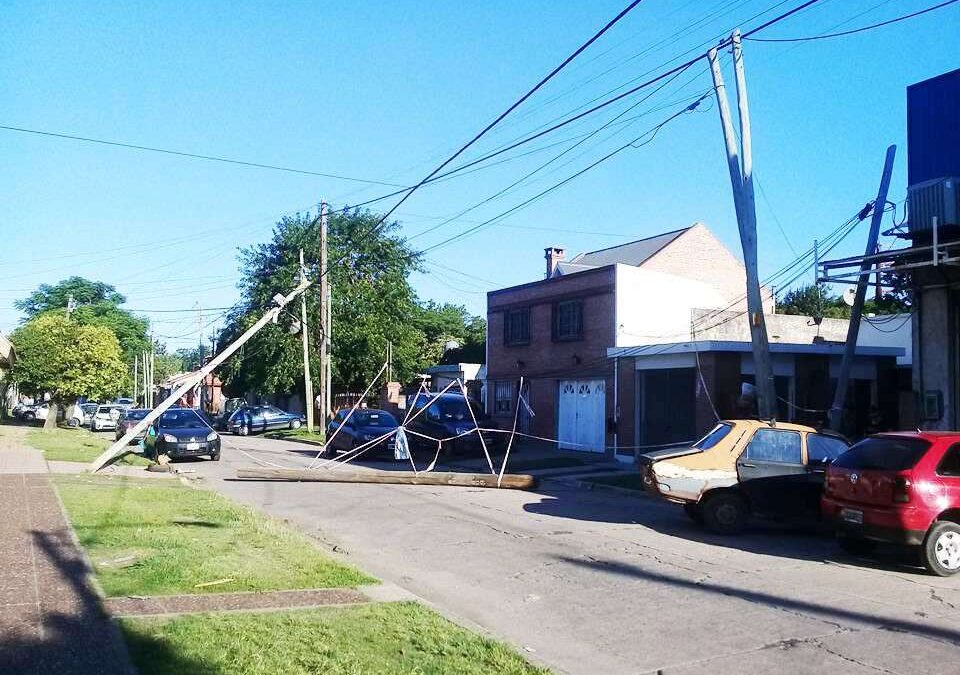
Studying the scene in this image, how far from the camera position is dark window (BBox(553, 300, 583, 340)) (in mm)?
28906

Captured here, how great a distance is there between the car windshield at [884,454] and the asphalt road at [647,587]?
4.02ft

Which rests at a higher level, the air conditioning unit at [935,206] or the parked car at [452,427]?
the air conditioning unit at [935,206]

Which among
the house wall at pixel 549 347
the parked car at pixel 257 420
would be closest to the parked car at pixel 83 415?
the parked car at pixel 257 420

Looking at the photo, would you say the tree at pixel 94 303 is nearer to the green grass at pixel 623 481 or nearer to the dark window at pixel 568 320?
the dark window at pixel 568 320

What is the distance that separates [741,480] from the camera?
12.7m

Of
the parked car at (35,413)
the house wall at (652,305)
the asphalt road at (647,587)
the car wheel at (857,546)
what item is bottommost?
the asphalt road at (647,587)

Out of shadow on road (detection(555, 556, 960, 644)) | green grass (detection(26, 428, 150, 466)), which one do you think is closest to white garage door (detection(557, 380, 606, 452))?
green grass (detection(26, 428, 150, 466))

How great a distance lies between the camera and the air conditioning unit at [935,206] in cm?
1498

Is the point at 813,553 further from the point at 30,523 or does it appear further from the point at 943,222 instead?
the point at 30,523

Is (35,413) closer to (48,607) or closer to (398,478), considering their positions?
(398,478)

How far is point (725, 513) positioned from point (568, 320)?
1714cm

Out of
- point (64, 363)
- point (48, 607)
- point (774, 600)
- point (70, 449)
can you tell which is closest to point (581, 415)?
point (70, 449)

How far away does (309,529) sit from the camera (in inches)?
507

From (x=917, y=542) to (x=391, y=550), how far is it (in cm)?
637
